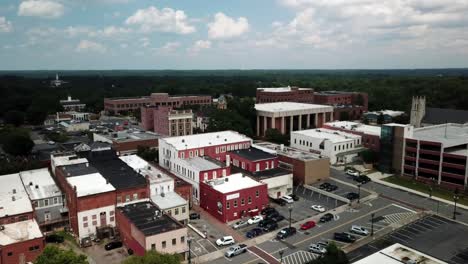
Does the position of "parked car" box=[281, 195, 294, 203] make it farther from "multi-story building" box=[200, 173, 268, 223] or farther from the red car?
the red car

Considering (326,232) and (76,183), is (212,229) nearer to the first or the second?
(326,232)

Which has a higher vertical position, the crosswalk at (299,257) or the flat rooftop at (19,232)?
the flat rooftop at (19,232)

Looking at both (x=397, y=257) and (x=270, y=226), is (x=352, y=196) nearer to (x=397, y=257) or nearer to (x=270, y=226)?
(x=270, y=226)

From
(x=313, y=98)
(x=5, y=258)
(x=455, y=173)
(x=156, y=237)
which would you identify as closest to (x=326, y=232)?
(x=156, y=237)

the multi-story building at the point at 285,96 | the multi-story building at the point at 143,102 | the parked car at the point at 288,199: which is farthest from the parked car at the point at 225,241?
the multi-story building at the point at 143,102

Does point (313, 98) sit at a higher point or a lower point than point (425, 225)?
higher

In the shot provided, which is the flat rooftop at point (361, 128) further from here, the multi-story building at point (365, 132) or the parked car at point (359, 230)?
the parked car at point (359, 230)

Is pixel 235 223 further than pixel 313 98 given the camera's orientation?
No
